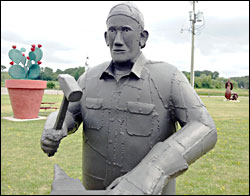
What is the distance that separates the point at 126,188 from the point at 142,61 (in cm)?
93

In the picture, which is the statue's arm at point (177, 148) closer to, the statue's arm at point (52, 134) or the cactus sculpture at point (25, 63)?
the statue's arm at point (52, 134)

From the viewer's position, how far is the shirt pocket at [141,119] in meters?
1.70

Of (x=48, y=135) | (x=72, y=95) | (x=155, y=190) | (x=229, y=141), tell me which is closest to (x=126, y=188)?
(x=155, y=190)

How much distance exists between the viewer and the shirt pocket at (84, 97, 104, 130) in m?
1.82

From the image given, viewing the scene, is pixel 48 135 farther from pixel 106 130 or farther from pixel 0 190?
pixel 0 190

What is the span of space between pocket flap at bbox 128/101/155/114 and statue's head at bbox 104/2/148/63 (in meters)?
0.30

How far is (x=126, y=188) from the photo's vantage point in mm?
1232

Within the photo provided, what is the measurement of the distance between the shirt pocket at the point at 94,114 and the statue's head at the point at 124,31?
336 mm

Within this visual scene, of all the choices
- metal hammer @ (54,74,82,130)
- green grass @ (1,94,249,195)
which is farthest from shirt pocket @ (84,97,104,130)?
green grass @ (1,94,249,195)

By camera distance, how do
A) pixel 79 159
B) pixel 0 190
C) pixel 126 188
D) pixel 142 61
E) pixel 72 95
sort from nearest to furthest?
pixel 126 188
pixel 72 95
pixel 142 61
pixel 0 190
pixel 79 159

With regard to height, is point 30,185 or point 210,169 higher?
point 30,185

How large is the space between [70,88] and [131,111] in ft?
1.68

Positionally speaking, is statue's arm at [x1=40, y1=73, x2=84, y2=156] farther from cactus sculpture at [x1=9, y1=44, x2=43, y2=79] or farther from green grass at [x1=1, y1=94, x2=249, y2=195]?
cactus sculpture at [x1=9, y1=44, x2=43, y2=79]

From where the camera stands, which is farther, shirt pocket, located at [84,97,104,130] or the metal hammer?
shirt pocket, located at [84,97,104,130]
